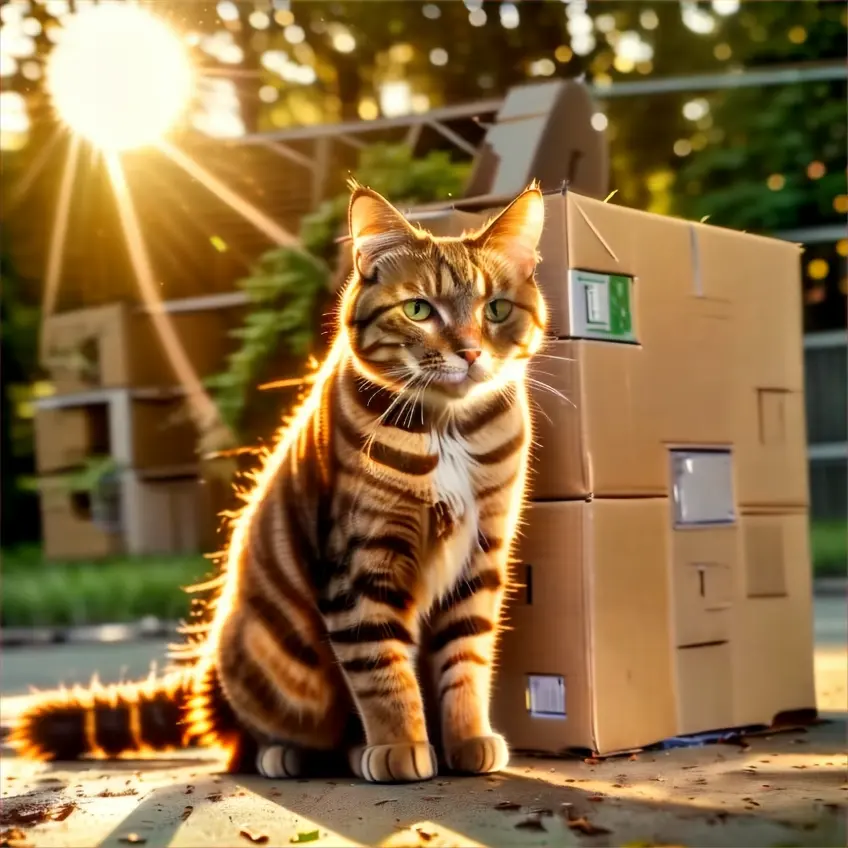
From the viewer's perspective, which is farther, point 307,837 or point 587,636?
point 587,636

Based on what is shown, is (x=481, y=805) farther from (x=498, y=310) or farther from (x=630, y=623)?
(x=498, y=310)

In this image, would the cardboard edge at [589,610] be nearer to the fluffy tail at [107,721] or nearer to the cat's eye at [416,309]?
the cat's eye at [416,309]

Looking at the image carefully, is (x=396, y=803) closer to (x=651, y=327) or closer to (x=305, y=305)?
(x=651, y=327)

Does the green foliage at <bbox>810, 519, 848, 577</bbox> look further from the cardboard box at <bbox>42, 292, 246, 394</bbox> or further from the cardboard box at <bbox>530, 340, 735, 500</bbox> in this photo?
the cardboard box at <bbox>530, 340, 735, 500</bbox>

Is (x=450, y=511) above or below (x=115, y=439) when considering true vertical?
below

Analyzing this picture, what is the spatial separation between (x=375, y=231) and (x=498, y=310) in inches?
9.0

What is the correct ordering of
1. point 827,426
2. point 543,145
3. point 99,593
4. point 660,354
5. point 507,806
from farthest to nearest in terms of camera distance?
1. point 827,426
2. point 99,593
3. point 543,145
4. point 660,354
5. point 507,806

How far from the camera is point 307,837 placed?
1.52 metres

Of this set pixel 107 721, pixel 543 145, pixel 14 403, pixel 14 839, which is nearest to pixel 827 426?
pixel 14 403

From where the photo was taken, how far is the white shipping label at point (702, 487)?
2.11m

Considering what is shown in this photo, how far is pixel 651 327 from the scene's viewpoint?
2.08m

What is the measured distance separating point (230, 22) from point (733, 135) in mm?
4440

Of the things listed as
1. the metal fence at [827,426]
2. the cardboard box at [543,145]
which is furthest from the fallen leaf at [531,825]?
the metal fence at [827,426]

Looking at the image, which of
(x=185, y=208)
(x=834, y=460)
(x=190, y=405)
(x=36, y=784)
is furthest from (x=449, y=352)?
(x=834, y=460)
